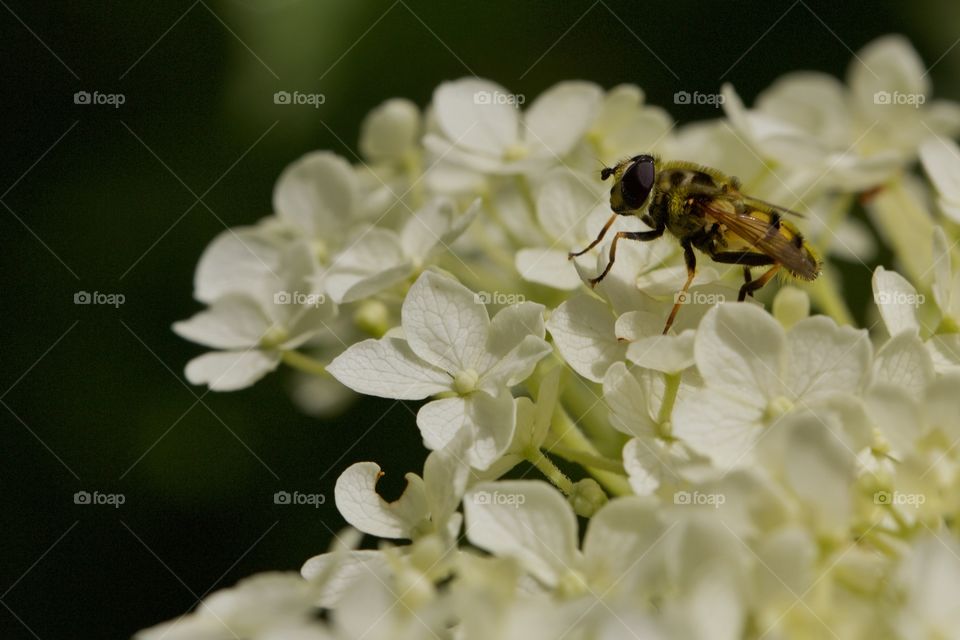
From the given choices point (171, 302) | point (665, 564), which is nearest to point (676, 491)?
point (665, 564)

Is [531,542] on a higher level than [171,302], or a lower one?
lower

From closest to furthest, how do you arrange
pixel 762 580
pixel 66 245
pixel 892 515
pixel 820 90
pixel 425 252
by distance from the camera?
pixel 762 580 < pixel 892 515 < pixel 425 252 < pixel 66 245 < pixel 820 90

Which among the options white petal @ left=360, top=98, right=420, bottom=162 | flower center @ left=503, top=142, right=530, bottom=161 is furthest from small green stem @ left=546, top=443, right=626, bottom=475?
white petal @ left=360, top=98, right=420, bottom=162

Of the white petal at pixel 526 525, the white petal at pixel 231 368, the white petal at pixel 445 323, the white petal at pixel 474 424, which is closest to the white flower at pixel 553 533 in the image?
the white petal at pixel 526 525

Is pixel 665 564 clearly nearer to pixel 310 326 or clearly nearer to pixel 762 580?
pixel 762 580

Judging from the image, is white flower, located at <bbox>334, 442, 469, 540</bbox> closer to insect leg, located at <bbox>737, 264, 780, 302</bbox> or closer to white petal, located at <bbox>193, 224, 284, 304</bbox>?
insect leg, located at <bbox>737, 264, 780, 302</bbox>
